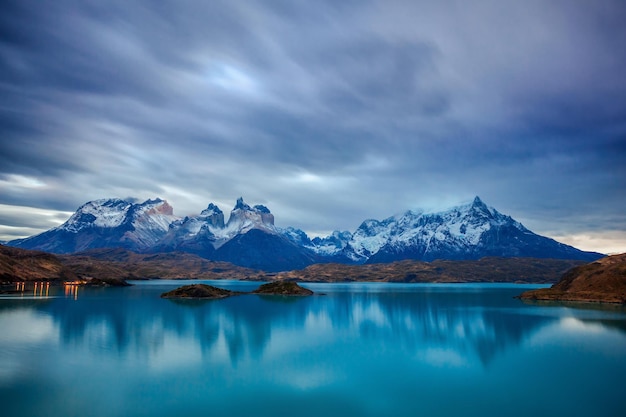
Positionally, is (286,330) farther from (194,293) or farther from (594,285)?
(594,285)

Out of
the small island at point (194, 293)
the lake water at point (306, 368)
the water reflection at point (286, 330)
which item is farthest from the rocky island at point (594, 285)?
the small island at point (194, 293)

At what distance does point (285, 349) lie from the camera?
214ft

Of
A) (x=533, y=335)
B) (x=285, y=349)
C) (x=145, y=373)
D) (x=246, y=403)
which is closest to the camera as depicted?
(x=246, y=403)

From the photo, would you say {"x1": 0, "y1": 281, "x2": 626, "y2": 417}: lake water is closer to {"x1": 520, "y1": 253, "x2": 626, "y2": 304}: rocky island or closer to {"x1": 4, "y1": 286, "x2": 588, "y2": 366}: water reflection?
{"x1": 4, "y1": 286, "x2": 588, "y2": 366}: water reflection

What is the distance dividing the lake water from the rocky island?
58061 millimetres

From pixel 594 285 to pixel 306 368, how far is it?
5632 inches

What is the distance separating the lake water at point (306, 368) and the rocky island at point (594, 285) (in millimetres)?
58061

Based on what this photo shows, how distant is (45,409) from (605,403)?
48477 millimetres

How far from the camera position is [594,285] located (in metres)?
151

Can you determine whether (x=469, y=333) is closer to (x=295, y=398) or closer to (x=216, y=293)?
(x=295, y=398)

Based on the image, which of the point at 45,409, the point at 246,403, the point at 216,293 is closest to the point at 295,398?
the point at 246,403

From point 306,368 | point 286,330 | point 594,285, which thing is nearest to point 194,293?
point 286,330

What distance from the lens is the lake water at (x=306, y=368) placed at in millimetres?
36781

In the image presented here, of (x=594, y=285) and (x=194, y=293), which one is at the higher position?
(x=594, y=285)
